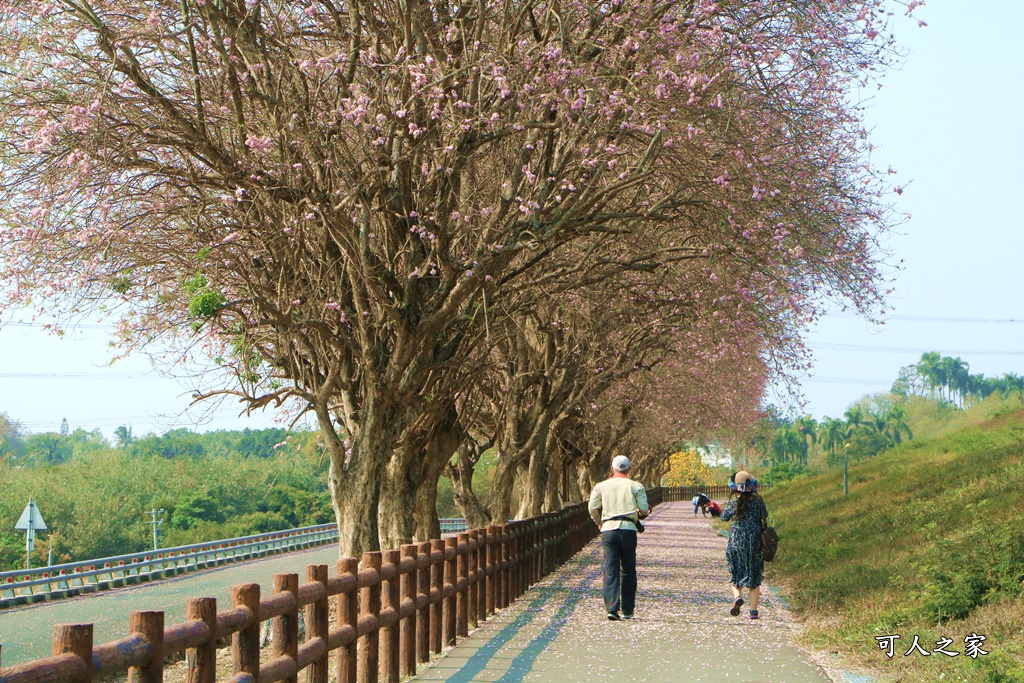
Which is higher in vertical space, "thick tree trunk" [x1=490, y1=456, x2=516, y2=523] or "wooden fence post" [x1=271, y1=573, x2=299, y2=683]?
"thick tree trunk" [x1=490, y1=456, x2=516, y2=523]

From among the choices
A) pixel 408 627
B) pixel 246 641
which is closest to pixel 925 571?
pixel 408 627

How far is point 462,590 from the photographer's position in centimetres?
1375

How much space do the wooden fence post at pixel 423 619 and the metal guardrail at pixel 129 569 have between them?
22258 mm

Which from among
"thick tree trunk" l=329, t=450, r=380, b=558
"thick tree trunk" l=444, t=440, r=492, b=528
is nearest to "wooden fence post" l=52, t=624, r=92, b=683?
"thick tree trunk" l=329, t=450, r=380, b=558

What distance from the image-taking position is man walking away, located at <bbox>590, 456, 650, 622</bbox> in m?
14.9

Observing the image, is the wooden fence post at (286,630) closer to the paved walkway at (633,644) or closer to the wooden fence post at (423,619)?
the paved walkway at (633,644)

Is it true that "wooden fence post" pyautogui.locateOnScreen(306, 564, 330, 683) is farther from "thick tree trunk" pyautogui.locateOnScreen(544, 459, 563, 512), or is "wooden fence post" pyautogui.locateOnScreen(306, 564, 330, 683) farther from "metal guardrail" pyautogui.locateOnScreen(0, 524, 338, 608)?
"thick tree trunk" pyautogui.locateOnScreen(544, 459, 563, 512)

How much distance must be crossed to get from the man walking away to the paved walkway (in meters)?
0.37

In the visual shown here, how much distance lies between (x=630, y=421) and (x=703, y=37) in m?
34.1

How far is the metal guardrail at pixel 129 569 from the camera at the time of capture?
32.3 metres

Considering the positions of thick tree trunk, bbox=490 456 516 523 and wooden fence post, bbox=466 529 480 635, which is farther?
thick tree trunk, bbox=490 456 516 523

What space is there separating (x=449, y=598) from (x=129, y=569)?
2856 cm

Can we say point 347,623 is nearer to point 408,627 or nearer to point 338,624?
point 338,624

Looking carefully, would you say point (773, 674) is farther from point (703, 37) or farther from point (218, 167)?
point (218, 167)
